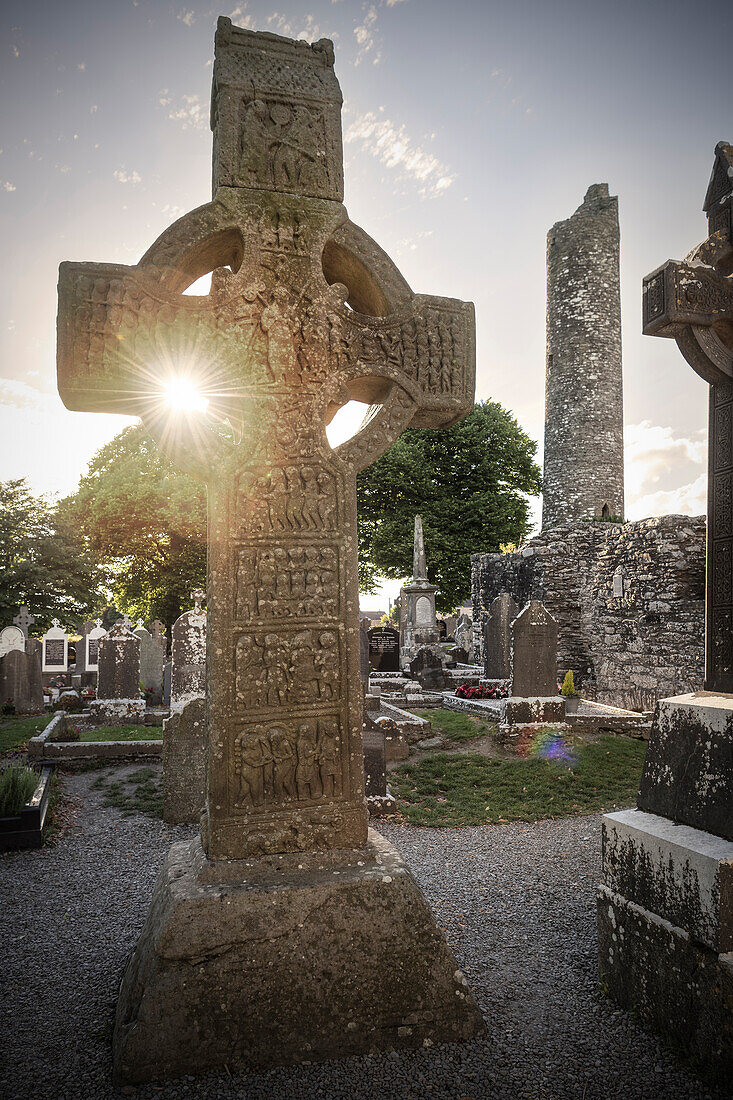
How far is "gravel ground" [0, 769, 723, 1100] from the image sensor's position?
6.55ft

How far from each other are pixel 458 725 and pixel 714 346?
8.38 metres

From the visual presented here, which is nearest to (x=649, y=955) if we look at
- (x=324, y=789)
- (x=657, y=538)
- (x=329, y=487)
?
(x=324, y=789)

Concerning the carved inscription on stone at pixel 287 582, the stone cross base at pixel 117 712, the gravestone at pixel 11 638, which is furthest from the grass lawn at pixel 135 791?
the gravestone at pixel 11 638

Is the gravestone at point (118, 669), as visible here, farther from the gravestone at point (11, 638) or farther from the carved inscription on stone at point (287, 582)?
the carved inscription on stone at point (287, 582)

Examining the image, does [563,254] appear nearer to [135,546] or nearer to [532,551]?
[532,551]

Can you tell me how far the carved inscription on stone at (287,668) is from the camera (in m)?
2.38

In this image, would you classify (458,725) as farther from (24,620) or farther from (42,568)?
(42,568)

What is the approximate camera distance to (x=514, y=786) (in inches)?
278

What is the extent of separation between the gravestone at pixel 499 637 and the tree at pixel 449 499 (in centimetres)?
850

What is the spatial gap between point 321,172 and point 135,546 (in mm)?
20114

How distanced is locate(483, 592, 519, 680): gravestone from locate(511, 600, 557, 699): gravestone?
4.16 metres

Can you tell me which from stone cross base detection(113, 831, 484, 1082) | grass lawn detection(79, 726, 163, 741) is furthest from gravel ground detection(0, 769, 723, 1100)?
grass lawn detection(79, 726, 163, 741)

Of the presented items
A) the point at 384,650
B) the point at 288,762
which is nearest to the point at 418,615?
the point at 384,650

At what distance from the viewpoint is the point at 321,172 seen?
2.59 meters
